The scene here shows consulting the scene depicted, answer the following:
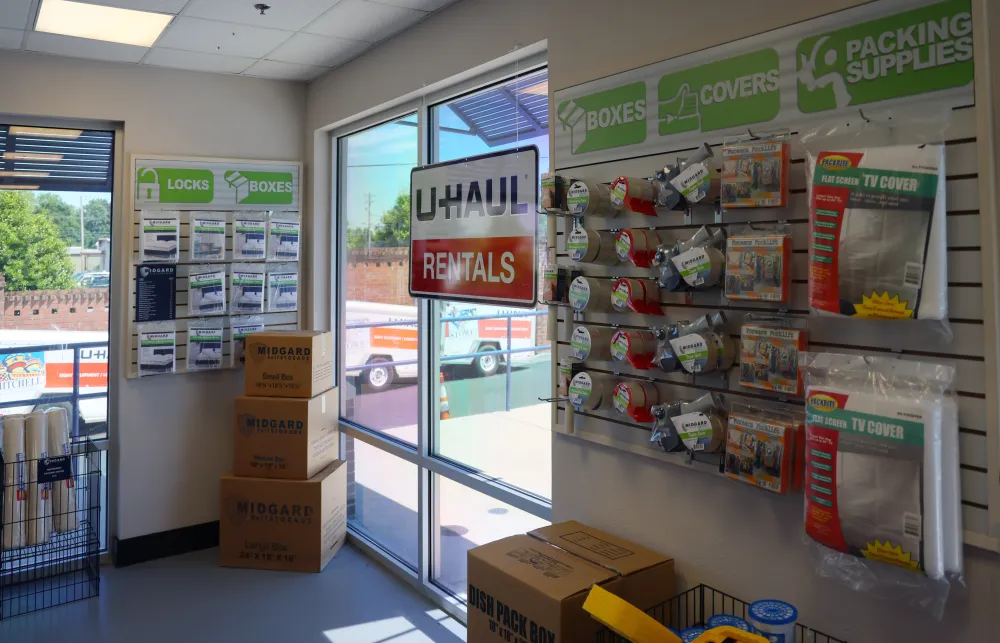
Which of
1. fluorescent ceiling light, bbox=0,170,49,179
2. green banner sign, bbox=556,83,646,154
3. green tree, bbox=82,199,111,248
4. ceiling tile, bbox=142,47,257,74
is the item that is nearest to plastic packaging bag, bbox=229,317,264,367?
green tree, bbox=82,199,111,248

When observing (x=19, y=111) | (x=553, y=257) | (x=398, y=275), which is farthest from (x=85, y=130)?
(x=553, y=257)

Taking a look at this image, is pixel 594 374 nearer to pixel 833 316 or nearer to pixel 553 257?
pixel 553 257

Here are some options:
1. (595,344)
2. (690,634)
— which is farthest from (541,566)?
(595,344)

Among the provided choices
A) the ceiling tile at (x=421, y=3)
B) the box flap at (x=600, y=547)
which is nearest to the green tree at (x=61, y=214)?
the ceiling tile at (x=421, y=3)

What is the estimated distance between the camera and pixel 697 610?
6.75ft

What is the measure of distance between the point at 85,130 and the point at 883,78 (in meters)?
3.94

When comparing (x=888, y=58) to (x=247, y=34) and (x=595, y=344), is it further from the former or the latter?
(x=247, y=34)

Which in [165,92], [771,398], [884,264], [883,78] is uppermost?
[165,92]

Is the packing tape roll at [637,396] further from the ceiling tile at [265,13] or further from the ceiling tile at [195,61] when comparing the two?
the ceiling tile at [195,61]

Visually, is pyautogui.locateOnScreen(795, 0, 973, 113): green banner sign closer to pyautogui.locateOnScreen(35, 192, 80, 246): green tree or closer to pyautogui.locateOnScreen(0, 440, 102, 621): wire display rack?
pyautogui.locateOnScreen(0, 440, 102, 621): wire display rack

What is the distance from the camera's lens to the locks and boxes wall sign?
393 cm

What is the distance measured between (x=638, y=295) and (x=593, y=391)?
13.7 inches

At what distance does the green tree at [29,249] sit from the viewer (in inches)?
149

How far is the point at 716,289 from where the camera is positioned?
6.41 ft
